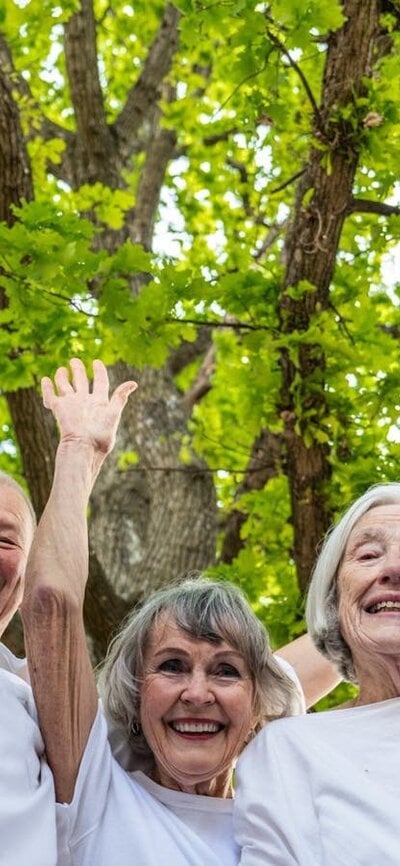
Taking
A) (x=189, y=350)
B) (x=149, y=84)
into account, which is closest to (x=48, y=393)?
(x=189, y=350)

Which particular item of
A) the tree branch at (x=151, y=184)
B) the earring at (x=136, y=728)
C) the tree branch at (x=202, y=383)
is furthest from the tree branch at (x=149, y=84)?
the earring at (x=136, y=728)

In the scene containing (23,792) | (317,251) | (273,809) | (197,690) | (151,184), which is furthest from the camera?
(151,184)

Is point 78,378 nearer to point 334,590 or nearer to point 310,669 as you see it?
point 334,590

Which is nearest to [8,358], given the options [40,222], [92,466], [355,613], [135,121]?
[40,222]

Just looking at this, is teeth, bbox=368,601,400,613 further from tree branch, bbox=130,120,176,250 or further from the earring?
tree branch, bbox=130,120,176,250

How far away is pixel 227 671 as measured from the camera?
268 cm

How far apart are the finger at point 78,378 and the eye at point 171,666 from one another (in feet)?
2.35

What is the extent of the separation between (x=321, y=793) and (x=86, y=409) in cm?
108

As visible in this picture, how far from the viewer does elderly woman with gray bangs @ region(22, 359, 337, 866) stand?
Result: 2404 millimetres

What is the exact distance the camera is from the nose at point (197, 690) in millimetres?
2561

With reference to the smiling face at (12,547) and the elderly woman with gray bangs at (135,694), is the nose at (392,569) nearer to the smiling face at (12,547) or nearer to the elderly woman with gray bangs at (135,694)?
the elderly woman with gray bangs at (135,694)

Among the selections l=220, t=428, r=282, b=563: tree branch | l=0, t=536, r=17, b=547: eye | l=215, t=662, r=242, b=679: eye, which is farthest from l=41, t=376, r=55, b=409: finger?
l=220, t=428, r=282, b=563: tree branch

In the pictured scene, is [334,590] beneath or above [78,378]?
beneath

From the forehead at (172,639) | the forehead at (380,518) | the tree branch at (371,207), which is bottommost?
the forehead at (172,639)
